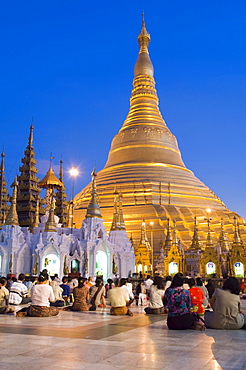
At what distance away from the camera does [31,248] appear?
2927 cm

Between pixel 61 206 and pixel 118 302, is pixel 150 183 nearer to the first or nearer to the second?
pixel 61 206

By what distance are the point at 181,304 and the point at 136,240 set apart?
32.8 meters

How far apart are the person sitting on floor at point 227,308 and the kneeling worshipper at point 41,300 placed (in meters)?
3.94

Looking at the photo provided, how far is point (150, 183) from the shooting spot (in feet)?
153

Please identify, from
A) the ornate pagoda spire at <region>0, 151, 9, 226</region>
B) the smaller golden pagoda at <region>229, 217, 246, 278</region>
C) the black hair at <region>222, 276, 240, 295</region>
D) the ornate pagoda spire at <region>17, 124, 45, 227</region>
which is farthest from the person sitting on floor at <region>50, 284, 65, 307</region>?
the ornate pagoda spire at <region>0, 151, 9, 226</region>

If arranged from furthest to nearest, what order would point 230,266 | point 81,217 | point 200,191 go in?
point 200,191 → point 81,217 → point 230,266

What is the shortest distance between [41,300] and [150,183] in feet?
120

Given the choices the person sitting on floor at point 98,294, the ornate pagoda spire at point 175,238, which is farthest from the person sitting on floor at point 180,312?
the ornate pagoda spire at point 175,238

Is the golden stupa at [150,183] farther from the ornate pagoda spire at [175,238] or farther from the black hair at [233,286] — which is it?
the black hair at [233,286]

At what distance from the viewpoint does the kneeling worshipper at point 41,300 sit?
10133 millimetres

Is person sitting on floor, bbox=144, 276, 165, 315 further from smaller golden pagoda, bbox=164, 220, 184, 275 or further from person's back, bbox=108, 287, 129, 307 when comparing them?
smaller golden pagoda, bbox=164, 220, 184, 275

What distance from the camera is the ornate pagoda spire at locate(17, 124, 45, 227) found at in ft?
142

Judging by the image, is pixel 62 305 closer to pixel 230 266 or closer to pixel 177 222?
pixel 230 266

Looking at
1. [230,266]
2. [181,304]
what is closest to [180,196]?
[230,266]
